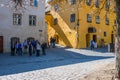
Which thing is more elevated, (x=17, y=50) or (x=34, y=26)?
(x=34, y=26)

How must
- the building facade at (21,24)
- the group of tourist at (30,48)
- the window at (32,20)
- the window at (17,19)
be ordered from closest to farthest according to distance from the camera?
the group of tourist at (30,48)
the building facade at (21,24)
the window at (17,19)
the window at (32,20)

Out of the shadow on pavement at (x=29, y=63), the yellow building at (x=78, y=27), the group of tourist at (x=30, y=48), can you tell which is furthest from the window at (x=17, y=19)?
the shadow on pavement at (x=29, y=63)

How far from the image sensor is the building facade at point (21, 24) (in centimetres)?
3828

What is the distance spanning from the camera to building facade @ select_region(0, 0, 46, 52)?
38.3 m

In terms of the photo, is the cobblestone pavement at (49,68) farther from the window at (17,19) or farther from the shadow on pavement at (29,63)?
the window at (17,19)

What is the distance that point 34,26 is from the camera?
138 feet

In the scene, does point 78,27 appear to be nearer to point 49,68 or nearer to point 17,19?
point 17,19

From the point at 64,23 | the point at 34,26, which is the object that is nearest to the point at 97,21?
the point at 64,23

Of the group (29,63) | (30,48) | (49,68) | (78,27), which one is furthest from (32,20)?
(49,68)

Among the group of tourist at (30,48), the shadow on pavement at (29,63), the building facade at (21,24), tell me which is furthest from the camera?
the building facade at (21,24)

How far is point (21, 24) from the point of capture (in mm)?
40344

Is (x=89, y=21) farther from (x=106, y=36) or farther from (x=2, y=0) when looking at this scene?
(x=2, y=0)

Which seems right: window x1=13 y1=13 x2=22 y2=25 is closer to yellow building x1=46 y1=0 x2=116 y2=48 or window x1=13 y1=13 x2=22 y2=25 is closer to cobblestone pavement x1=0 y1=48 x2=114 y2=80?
yellow building x1=46 y1=0 x2=116 y2=48

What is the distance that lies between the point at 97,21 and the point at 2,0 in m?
17.8
